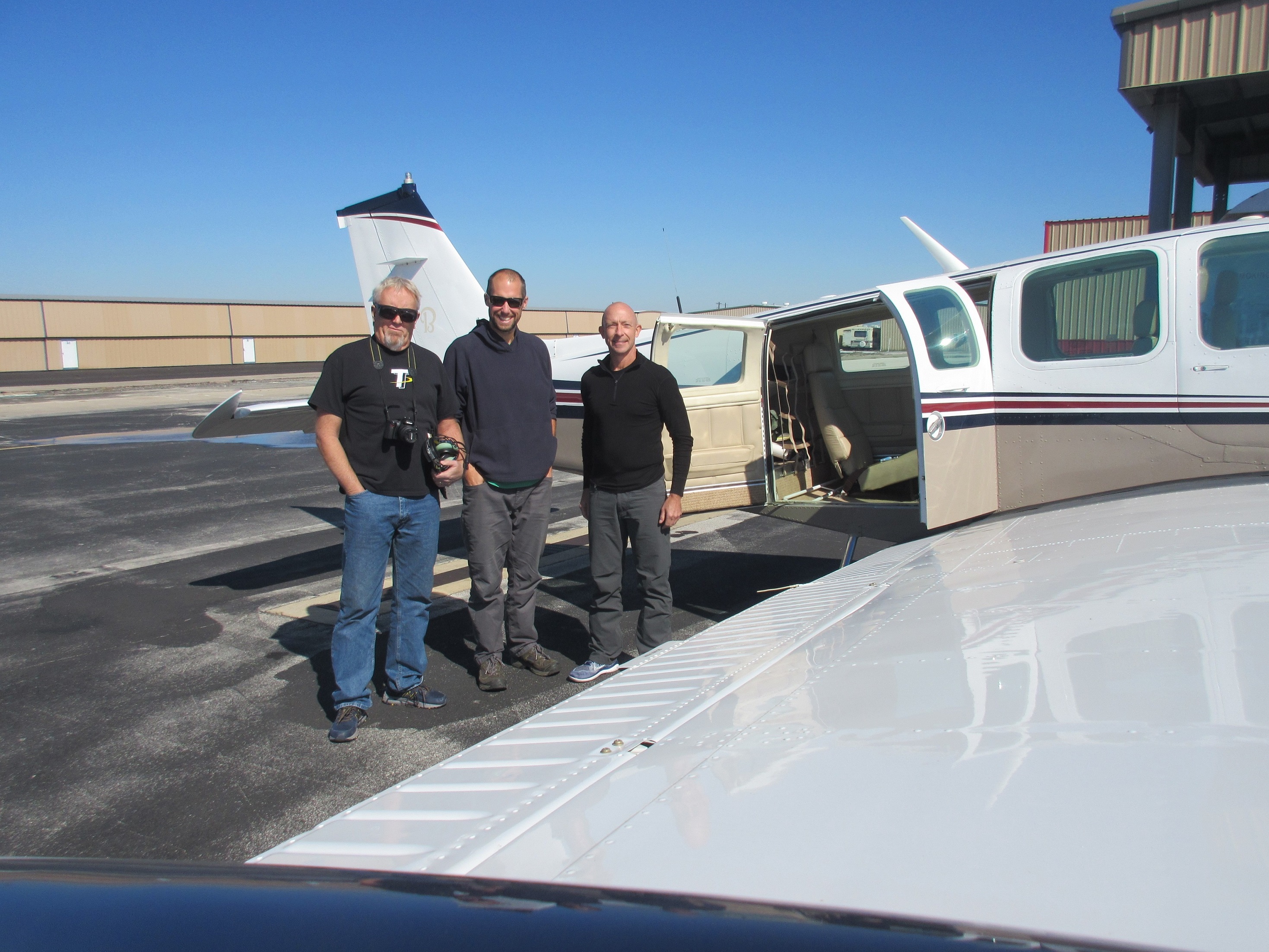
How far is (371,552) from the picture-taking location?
370 centimetres

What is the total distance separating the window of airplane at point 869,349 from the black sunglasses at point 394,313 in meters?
4.07

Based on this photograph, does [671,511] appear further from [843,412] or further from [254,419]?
[254,419]

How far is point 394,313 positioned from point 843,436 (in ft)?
12.6

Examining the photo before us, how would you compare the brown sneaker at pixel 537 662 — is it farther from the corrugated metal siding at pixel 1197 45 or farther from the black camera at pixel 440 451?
the corrugated metal siding at pixel 1197 45

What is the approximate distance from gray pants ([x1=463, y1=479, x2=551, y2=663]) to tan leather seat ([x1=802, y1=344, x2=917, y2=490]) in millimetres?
2777

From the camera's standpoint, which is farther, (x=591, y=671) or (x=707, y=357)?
(x=707, y=357)

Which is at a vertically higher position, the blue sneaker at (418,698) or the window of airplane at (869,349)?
the window of airplane at (869,349)

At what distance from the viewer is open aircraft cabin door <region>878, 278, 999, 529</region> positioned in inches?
172

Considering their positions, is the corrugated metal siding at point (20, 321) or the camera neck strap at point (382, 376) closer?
the camera neck strap at point (382, 376)

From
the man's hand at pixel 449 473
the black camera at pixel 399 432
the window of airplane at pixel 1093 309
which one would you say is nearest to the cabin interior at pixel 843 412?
the window of airplane at pixel 1093 309

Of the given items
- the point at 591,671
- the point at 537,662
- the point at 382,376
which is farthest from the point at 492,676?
the point at 382,376

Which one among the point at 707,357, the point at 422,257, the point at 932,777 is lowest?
the point at 932,777

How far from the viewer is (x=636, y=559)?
4.27 metres

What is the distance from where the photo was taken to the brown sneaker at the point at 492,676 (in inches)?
165
